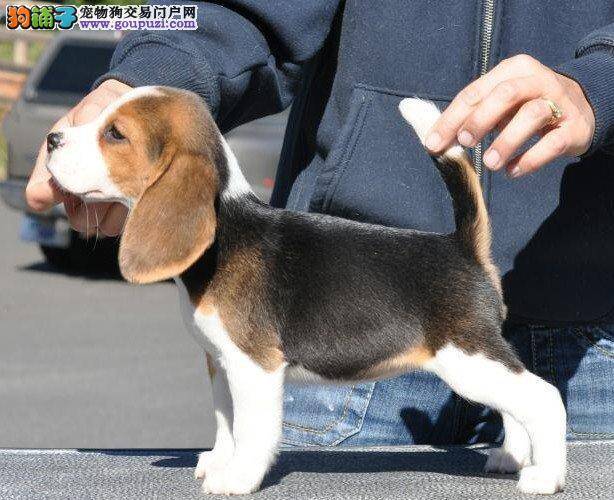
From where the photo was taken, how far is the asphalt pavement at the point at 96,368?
22.2ft

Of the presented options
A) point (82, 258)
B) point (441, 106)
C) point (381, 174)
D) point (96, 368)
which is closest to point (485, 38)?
point (441, 106)

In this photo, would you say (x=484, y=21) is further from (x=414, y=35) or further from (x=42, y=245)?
(x=42, y=245)

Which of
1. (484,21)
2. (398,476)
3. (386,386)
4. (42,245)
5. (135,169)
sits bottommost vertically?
(42,245)

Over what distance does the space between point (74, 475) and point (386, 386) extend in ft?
3.24

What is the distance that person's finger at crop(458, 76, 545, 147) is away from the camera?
219cm

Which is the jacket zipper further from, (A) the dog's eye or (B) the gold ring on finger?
(A) the dog's eye

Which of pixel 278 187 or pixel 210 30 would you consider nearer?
pixel 210 30

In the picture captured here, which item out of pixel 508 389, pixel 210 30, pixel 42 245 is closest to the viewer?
pixel 508 389

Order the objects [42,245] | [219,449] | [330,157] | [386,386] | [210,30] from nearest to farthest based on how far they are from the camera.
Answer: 1. [219,449]
2. [210,30]
3. [330,157]
4. [386,386]
5. [42,245]

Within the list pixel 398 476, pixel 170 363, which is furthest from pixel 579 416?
pixel 170 363

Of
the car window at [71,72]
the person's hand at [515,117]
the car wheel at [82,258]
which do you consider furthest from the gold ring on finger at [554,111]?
the car wheel at [82,258]

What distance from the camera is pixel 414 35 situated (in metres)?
2.98

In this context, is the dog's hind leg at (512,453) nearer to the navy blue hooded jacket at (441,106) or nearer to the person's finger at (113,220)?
the navy blue hooded jacket at (441,106)

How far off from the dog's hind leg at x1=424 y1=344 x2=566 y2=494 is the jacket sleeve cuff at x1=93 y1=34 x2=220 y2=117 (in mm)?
806
